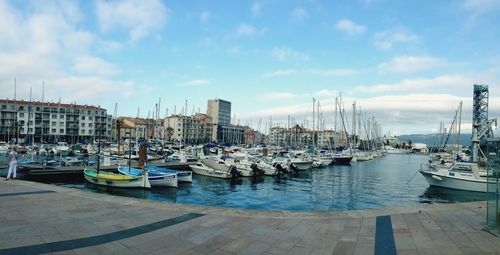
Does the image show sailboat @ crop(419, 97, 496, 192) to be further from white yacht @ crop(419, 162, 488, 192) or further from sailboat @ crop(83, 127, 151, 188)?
sailboat @ crop(83, 127, 151, 188)

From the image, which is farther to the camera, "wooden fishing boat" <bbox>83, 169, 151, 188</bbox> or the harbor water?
"wooden fishing boat" <bbox>83, 169, 151, 188</bbox>

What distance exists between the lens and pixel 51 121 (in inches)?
4505

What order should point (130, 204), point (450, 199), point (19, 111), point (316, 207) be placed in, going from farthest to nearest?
1. point (19, 111)
2. point (450, 199)
3. point (316, 207)
4. point (130, 204)

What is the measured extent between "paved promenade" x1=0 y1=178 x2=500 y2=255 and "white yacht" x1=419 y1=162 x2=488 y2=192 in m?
20.2

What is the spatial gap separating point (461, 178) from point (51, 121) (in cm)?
12380

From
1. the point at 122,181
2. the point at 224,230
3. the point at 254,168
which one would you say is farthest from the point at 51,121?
the point at 224,230

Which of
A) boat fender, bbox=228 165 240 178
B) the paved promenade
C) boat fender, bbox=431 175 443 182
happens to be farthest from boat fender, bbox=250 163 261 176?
the paved promenade

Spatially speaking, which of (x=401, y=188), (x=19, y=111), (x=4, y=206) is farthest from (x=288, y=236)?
(x=19, y=111)

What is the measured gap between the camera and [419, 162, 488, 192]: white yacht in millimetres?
29375

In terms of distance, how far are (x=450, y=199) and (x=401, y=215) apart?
20.3 meters

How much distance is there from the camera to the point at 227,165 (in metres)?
40.0

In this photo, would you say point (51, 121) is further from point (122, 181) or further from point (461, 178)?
point (461, 178)

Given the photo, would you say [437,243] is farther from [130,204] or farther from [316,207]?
[316,207]

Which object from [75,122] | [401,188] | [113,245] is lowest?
[401,188]
